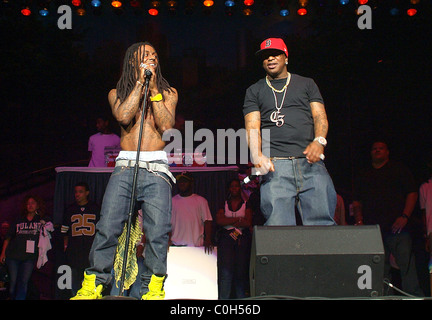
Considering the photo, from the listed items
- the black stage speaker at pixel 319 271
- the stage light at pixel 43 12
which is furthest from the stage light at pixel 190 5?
the black stage speaker at pixel 319 271

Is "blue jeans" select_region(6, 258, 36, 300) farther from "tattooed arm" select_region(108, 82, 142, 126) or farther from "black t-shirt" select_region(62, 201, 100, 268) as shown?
"tattooed arm" select_region(108, 82, 142, 126)

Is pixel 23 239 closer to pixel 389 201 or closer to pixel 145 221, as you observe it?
pixel 145 221

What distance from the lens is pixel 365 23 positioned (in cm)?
745

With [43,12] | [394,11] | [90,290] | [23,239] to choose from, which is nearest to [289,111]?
[90,290]

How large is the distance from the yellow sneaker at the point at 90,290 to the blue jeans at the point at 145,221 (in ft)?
0.13

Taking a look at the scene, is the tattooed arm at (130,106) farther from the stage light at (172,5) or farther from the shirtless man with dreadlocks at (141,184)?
the stage light at (172,5)

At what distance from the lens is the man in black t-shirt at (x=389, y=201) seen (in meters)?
5.68

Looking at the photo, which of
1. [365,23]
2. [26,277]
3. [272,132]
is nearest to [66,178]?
[26,277]

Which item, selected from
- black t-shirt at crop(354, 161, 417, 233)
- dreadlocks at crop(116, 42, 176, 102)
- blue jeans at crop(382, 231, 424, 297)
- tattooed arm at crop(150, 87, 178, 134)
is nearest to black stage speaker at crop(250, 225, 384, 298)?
tattooed arm at crop(150, 87, 178, 134)

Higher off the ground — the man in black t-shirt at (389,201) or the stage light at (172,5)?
the stage light at (172,5)

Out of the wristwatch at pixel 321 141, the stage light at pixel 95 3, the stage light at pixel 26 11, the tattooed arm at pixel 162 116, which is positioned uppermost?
the stage light at pixel 95 3
